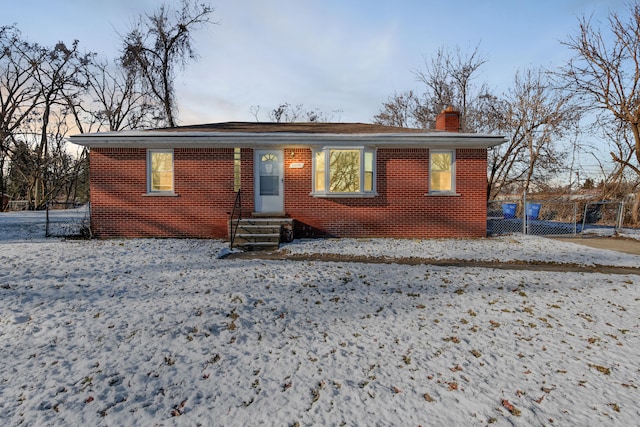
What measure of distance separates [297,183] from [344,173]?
1.49 meters

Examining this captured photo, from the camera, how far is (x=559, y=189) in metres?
20.5

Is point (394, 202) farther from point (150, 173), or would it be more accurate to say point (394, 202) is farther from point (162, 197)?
point (150, 173)

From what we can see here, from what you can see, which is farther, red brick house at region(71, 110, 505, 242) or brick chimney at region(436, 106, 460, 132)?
brick chimney at region(436, 106, 460, 132)

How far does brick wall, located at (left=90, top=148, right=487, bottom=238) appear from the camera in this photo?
9438mm

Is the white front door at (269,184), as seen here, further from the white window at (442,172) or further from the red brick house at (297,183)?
the white window at (442,172)

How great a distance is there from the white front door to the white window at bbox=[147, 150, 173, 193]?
2697mm

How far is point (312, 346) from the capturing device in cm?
330

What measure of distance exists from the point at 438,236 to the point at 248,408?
8736mm

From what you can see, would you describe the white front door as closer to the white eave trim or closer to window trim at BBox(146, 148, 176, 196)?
the white eave trim

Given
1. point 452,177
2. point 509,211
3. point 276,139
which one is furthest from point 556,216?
point 276,139

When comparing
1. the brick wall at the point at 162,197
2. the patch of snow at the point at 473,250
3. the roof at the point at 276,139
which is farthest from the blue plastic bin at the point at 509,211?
the brick wall at the point at 162,197

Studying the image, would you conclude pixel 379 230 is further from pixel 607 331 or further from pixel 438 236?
pixel 607 331

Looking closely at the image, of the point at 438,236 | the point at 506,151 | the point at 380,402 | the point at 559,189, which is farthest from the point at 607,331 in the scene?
the point at 559,189

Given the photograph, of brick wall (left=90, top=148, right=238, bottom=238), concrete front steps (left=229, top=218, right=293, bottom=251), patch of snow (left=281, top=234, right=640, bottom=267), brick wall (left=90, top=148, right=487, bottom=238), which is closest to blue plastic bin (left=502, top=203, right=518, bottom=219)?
patch of snow (left=281, top=234, right=640, bottom=267)
